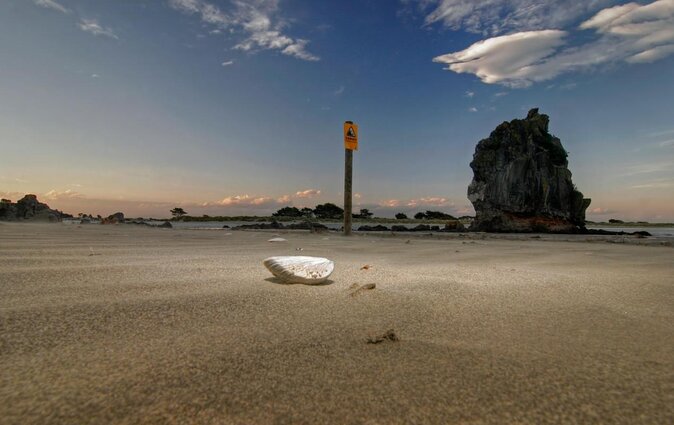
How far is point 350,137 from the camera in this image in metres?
8.99

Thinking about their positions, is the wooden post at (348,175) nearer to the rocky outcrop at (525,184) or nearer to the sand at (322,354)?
the sand at (322,354)

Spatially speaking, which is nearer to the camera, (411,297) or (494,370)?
(494,370)

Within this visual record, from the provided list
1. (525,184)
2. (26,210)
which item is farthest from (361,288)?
(26,210)

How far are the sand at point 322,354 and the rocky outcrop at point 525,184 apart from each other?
18.5 meters

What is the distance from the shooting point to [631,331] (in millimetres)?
1361

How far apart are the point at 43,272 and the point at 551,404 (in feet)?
8.81

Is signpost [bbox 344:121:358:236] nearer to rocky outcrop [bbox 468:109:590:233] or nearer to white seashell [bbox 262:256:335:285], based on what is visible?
white seashell [bbox 262:256:335:285]

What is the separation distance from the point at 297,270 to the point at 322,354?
3.66 ft

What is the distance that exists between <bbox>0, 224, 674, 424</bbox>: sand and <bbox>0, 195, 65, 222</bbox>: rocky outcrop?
18.6 metres

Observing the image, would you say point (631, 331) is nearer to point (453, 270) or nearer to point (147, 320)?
point (453, 270)

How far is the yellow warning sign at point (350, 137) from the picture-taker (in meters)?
8.94

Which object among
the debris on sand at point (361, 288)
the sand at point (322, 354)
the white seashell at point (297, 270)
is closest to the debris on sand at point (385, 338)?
the sand at point (322, 354)

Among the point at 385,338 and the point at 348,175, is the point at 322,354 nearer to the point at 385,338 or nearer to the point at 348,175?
the point at 385,338

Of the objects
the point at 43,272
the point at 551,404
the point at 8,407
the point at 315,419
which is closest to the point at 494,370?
the point at 551,404
